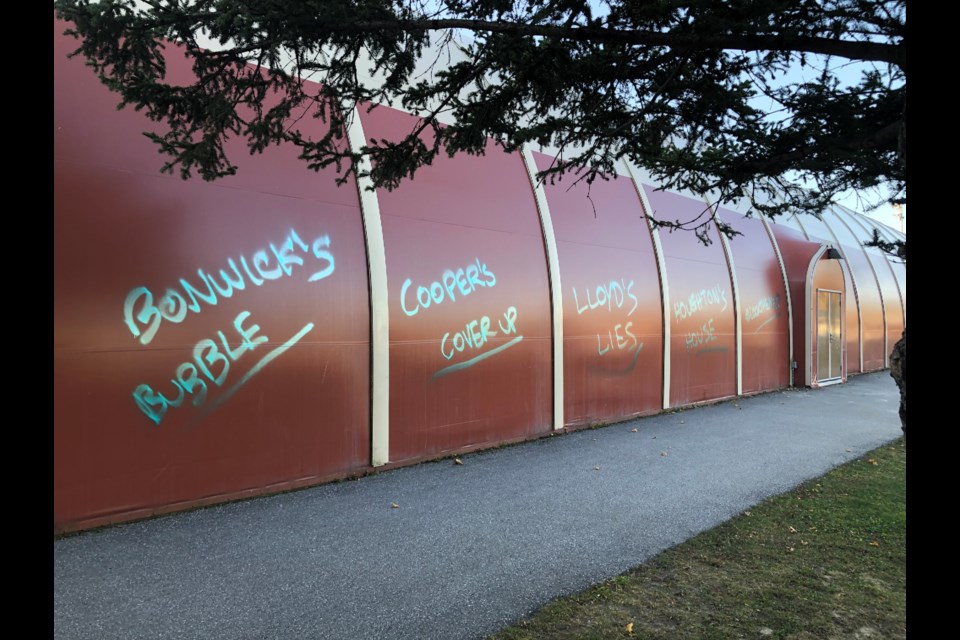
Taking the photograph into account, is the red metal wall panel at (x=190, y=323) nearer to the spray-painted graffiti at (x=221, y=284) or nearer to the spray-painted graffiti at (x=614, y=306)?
the spray-painted graffiti at (x=221, y=284)

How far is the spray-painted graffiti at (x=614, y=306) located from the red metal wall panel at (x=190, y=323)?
460 centimetres

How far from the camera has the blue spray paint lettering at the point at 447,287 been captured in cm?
731

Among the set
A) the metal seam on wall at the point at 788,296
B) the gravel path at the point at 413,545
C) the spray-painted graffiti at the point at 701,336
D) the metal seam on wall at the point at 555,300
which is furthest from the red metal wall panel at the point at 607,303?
the metal seam on wall at the point at 788,296

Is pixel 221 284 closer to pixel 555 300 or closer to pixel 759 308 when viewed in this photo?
pixel 555 300

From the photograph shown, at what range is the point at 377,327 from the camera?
22.7 feet

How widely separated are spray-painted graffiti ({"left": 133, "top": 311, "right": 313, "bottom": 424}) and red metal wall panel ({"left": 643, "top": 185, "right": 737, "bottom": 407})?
345 inches

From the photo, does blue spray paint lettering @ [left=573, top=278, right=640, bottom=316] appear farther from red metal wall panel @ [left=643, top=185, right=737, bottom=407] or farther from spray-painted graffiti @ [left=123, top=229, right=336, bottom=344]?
spray-painted graffiti @ [left=123, top=229, right=336, bottom=344]

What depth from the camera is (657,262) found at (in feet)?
38.3

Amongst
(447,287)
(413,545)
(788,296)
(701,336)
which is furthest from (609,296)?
(788,296)

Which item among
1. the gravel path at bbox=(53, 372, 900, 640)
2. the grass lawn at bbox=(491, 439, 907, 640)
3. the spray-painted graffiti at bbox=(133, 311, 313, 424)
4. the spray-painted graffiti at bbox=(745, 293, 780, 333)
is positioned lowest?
the gravel path at bbox=(53, 372, 900, 640)

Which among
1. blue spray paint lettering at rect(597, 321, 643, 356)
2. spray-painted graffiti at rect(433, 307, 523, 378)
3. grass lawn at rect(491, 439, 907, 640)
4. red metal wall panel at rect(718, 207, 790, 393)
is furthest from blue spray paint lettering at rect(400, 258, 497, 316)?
red metal wall panel at rect(718, 207, 790, 393)

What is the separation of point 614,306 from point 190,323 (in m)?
7.35

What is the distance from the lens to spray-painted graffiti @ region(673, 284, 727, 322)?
480 inches
